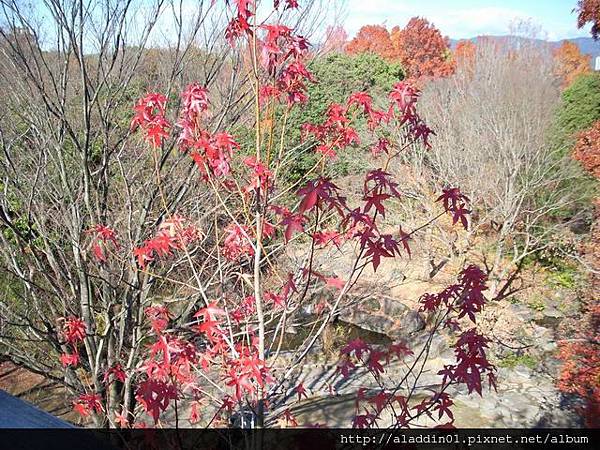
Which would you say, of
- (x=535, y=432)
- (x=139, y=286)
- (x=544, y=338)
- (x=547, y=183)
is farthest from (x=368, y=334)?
(x=139, y=286)

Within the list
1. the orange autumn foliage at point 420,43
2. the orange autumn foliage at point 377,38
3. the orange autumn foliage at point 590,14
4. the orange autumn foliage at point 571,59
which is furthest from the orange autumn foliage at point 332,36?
the orange autumn foliage at point 420,43

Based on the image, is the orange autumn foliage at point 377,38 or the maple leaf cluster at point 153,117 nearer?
the maple leaf cluster at point 153,117

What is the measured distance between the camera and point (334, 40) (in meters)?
4.07

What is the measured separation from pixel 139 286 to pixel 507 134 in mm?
7181

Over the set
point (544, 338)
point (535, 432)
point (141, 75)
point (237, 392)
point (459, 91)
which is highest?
point (459, 91)

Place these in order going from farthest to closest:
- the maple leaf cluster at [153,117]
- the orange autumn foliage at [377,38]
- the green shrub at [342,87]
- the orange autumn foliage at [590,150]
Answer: the orange autumn foliage at [377,38]
the green shrub at [342,87]
the orange autumn foliage at [590,150]
the maple leaf cluster at [153,117]

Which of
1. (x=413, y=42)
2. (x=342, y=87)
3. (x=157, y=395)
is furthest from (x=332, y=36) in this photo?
(x=413, y=42)

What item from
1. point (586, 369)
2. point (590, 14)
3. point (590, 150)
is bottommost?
point (586, 369)

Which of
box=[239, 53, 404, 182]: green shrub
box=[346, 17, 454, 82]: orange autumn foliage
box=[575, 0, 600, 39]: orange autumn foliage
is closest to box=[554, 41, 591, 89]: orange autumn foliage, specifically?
box=[346, 17, 454, 82]: orange autumn foliage

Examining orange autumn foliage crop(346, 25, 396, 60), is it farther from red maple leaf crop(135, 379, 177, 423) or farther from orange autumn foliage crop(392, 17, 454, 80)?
red maple leaf crop(135, 379, 177, 423)

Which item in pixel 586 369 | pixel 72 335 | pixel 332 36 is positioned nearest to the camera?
pixel 72 335

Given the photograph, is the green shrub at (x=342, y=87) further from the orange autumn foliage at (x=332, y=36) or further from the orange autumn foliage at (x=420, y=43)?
the orange autumn foliage at (x=420, y=43)

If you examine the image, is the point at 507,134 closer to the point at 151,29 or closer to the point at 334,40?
the point at 334,40

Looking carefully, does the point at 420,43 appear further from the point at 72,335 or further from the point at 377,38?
the point at 72,335
